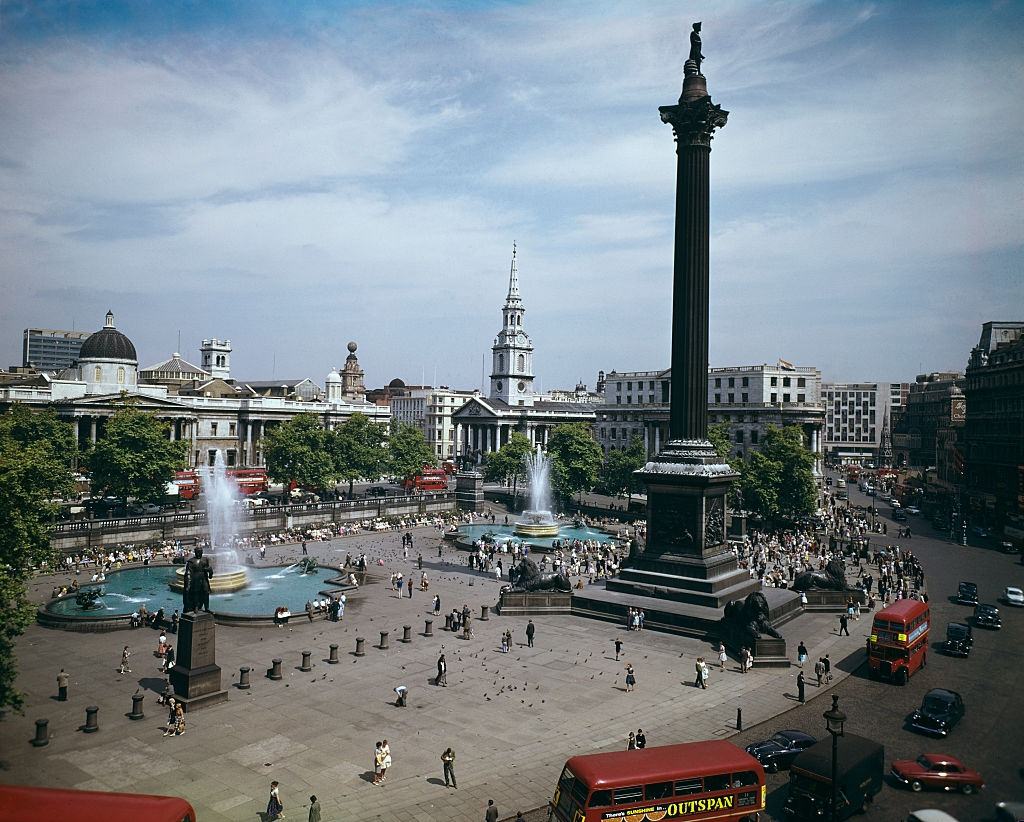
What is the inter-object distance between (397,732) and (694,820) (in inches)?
411

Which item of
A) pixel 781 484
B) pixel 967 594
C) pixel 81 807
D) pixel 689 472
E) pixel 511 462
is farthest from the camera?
pixel 511 462

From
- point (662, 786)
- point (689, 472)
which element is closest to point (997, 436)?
point (689, 472)

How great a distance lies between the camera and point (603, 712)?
1011 inches

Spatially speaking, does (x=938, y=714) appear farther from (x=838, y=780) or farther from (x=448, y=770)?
(x=448, y=770)

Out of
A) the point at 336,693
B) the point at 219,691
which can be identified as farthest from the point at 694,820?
the point at 219,691

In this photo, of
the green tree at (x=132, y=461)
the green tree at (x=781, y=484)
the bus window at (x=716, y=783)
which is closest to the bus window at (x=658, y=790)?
the bus window at (x=716, y=783)

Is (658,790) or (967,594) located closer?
(658,790)

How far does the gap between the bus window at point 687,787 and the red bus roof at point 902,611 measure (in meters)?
16.5

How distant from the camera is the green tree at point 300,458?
255 feet

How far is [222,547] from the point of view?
53.7 meters

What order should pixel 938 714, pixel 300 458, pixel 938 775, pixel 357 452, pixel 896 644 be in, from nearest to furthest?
1. pixel 938 775
2. pixel 938 714
3. pixel 896 644
4. pixel 300 458
5. pixel 357 452

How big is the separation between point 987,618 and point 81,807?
40.8 meters

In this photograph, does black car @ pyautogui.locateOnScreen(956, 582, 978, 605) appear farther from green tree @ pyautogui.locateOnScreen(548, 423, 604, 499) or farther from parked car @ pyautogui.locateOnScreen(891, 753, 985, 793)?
green tree @ pyautogui.locateOnScreen(548, 423, 604, 499)

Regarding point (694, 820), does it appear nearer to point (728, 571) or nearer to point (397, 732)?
point (397, 732)
